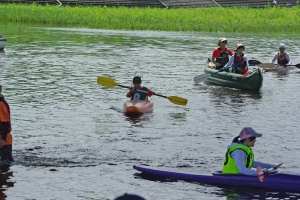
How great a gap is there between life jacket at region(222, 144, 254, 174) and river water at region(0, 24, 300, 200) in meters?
0.29

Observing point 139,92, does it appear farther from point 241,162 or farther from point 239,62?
point 241,162

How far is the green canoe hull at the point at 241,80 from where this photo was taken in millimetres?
23531

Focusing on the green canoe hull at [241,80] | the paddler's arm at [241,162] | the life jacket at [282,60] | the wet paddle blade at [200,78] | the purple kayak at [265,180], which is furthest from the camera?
the life jacket at [282,60]

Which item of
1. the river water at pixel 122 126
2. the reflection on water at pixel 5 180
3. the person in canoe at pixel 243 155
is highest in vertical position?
the person in canoe at pixel 243 155

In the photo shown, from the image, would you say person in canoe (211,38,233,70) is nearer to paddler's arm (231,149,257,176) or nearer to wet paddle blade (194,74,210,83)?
wet paddle blade (194,74,210,83)

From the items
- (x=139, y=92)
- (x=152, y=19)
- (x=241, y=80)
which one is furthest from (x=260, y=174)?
(x=152, y=19)

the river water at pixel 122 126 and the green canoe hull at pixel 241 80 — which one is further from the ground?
the green canoe hull at pixel 241 80

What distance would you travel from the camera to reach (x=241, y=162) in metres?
11.7

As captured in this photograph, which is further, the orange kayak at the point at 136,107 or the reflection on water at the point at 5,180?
the orange kayak at the point at 136,107

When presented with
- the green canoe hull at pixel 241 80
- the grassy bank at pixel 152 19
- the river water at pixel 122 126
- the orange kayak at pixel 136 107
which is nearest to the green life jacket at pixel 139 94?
the orange kayak at pixel 136 107

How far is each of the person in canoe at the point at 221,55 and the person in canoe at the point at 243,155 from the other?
13.4 meters

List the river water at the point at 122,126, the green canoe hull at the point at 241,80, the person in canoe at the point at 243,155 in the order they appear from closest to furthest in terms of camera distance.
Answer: the person in canoe at the point at 243,155, the river water at the point at 122,126, the green canoe hull at the point at 241,80

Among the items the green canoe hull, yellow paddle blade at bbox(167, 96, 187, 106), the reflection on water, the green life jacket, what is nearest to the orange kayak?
the green life jacket

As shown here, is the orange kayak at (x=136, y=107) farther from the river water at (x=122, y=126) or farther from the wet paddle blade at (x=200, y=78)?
the wet paddle blade at (x=200, y=78)
